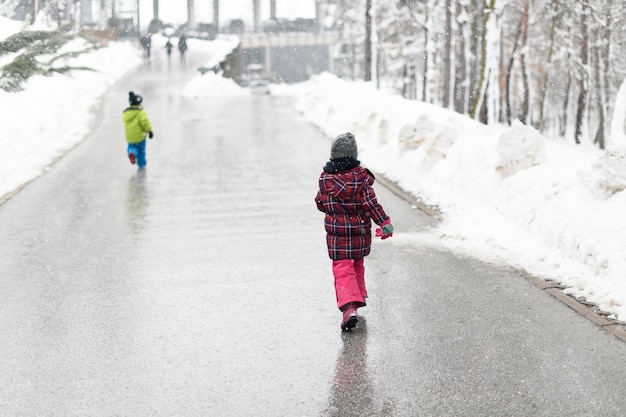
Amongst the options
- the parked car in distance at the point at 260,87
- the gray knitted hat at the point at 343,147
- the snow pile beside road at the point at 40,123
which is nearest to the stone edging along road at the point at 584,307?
the gray knitted hat at the point at 343,147

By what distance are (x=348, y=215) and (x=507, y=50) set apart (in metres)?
46.5

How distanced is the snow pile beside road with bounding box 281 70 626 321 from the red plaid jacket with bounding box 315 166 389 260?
7.19 feet

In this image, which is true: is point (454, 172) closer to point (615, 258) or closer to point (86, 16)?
point (615, 258)

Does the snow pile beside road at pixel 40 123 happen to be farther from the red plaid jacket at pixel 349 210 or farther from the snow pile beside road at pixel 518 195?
the red plaid jacket at pixel 349 210

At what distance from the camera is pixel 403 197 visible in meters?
12.3

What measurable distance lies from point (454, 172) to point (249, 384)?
27.3 ft

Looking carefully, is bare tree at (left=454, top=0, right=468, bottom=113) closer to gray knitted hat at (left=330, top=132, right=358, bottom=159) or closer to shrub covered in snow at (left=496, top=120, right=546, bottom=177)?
shrub covered in snow at (left=496, top=120, right=546, bottom=177)

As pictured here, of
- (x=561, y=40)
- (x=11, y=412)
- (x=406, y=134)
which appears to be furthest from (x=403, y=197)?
(x=561, y=40)

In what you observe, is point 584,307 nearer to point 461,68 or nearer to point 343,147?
point 343,147

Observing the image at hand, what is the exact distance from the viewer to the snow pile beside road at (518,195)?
7.47 meters

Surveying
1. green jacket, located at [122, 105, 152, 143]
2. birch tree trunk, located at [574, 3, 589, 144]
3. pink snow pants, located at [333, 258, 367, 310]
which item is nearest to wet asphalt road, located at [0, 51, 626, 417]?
pink snow pants, located at [333, 258, 367, 310]

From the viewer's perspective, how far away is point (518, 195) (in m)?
10.2

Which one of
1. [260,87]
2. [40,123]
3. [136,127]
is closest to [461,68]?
[40,123]

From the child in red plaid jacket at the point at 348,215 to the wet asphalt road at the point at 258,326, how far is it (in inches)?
13.4
